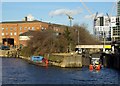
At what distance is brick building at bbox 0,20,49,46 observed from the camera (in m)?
146

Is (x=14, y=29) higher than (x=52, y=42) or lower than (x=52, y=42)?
higher

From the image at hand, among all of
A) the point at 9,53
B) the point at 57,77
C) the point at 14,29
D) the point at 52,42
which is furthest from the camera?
the point at 14,29

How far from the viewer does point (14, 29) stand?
149m

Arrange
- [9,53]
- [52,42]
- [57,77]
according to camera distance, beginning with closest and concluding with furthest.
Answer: [57,77] → [52,42] → [9,53]

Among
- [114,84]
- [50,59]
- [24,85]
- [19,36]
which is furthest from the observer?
[19,36]

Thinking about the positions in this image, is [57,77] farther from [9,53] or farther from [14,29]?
[14,29]

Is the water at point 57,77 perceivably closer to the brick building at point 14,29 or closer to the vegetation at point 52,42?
the vegetation at point 52,42

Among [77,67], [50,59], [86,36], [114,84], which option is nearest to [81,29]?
[86,36]

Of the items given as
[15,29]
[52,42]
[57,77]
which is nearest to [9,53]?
[15,29]

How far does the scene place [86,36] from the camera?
117 m

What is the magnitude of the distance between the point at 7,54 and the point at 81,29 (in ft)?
97.3

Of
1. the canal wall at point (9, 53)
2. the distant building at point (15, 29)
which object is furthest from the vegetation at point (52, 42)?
the distant building at point (15, 29)

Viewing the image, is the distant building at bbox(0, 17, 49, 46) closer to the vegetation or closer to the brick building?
the brick building

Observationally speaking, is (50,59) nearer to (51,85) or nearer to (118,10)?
(51,85)
